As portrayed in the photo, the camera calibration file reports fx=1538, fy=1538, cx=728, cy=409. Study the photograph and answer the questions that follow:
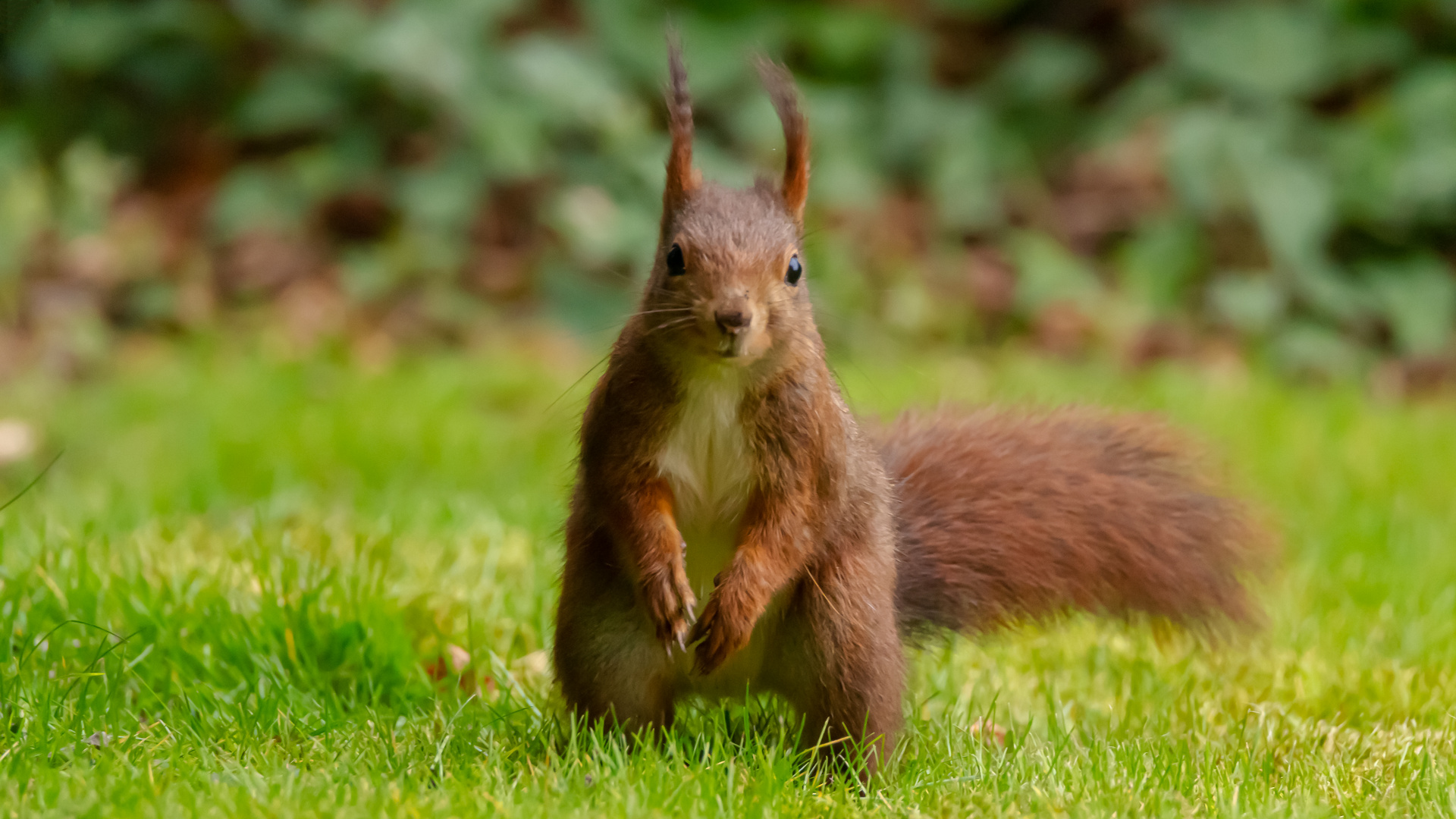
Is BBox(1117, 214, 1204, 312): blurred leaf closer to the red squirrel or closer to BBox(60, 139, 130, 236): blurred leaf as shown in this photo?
the red squirrel

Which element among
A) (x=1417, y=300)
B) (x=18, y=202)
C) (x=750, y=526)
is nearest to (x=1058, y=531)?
(x=750, y=526)

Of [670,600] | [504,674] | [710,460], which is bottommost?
[504,674]

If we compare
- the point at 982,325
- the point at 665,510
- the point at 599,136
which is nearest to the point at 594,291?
the point at 599,136

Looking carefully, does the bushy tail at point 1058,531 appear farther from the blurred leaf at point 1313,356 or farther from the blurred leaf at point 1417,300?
the blurred leaf at point 1417,300

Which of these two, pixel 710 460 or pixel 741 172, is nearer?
pixel 710 460

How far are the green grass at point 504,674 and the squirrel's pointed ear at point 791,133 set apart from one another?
→ 65 cm

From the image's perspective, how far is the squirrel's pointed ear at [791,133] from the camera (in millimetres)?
2168

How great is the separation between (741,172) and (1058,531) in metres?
3.87

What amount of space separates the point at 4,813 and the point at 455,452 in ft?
9.74

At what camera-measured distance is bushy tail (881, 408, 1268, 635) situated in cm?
249

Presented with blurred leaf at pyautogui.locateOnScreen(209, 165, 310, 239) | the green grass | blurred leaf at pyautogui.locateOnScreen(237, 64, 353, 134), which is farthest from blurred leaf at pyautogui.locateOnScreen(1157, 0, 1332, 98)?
blurred leaf at pyautogui.locateOnScreen(209, 165, 310, 239)

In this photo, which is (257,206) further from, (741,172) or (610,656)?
(610,656)

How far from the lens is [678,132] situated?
2.17 meters

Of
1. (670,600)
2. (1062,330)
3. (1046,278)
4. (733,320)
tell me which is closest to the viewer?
(733,320)
